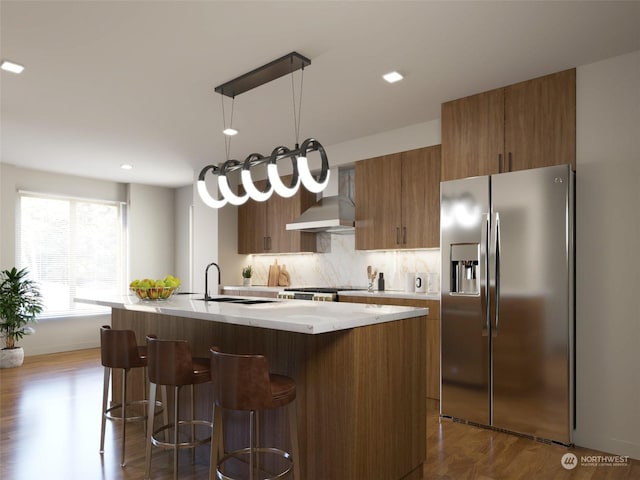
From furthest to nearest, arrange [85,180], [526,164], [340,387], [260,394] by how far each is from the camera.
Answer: [85,180]
[526,164]
[340,387]
[260,394]

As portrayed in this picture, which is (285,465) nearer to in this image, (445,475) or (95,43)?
(445,475)

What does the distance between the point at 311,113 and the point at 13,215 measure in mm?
4671

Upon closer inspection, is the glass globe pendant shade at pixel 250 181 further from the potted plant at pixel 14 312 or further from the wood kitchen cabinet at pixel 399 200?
the potted plant at pixel 14 312

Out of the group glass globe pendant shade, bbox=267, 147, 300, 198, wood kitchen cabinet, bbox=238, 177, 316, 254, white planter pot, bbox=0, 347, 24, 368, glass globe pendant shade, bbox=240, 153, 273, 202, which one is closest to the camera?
glass globe pendant shade, bbox=267, 147, 300, 198

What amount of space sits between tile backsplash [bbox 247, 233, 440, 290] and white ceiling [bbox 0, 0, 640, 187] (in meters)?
1.40

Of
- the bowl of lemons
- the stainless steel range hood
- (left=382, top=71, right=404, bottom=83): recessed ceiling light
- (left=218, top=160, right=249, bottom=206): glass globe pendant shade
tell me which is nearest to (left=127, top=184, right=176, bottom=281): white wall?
the stainless steel range hood

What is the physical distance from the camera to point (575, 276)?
311 centimetres

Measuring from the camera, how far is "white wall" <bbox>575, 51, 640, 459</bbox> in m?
2.88

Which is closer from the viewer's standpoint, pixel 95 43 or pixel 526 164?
pixel 95 43

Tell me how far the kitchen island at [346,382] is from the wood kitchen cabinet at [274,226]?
9.71 feet

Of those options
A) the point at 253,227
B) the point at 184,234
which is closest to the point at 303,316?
the point at 253,227

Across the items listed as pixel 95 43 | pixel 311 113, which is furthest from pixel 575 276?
pixel 95 43

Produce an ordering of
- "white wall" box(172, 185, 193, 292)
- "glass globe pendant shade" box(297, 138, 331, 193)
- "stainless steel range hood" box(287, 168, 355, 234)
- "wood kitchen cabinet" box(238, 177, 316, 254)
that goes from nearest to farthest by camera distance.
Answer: "glass globe pendant shade" box(297, 138, 331, 193)
"stainless steel range hood" box(287, 168, 355, 234)
"wood kitchen cabinet" box(238, 177, 316, 254)
"white wall" box(172, 185, 193, 292)

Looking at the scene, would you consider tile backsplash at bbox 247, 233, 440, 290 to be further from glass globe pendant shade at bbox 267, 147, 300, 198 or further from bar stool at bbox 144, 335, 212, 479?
bar stool at bbox 144, 335, 212, 479
